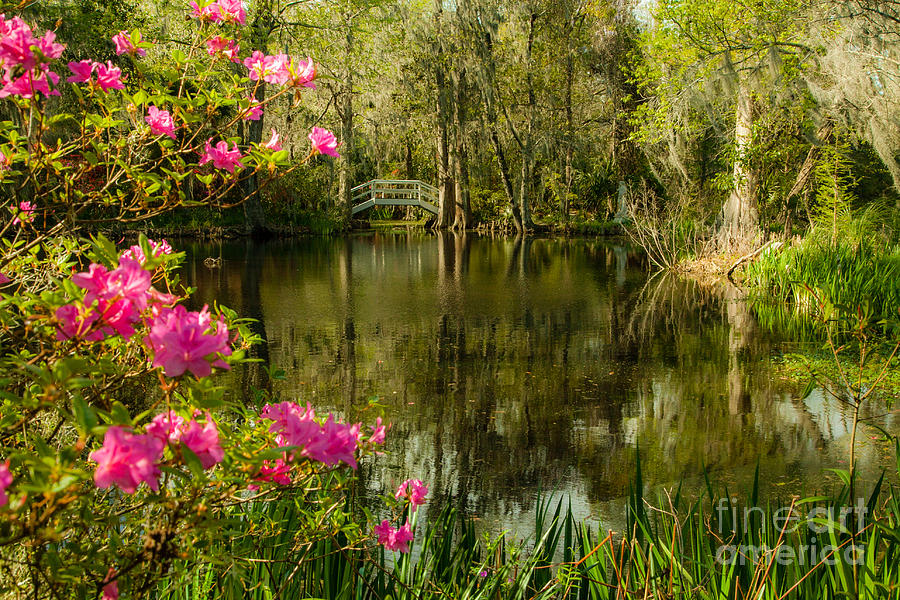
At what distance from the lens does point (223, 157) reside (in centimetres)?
206

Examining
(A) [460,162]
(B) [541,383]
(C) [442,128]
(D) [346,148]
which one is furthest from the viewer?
(A) [460,162]

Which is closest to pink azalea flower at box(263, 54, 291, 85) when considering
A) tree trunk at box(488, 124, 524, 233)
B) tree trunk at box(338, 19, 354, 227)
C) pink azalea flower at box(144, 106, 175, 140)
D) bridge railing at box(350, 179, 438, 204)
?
pink azalea flower at box(144, 106, 175, 140)

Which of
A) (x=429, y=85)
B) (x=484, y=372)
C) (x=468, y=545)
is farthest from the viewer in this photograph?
(x=429, y=85)

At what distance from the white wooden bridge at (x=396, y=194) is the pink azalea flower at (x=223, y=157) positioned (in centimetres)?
Answer: 2621

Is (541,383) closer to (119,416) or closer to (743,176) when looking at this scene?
(119,416)

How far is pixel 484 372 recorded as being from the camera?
7082 millimetres

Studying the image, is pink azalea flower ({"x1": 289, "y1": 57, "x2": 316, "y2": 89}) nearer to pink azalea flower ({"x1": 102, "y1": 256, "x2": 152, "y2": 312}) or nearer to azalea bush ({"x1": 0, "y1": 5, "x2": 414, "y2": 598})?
azalea bush ({"x1": 0, "y1": 5, "x2": 414, "y2": 598})

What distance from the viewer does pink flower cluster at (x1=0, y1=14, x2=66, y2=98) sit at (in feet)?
4.98

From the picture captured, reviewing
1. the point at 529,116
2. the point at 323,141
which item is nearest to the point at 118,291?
the point at 323,141

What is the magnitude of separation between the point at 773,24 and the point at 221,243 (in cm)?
1484

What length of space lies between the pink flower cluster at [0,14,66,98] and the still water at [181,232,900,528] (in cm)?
114

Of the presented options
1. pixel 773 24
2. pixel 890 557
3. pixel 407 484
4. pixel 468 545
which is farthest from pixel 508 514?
pixel 773 24

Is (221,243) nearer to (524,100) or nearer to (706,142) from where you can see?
(524,100)

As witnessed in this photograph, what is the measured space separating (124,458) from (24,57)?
37.3 inches
